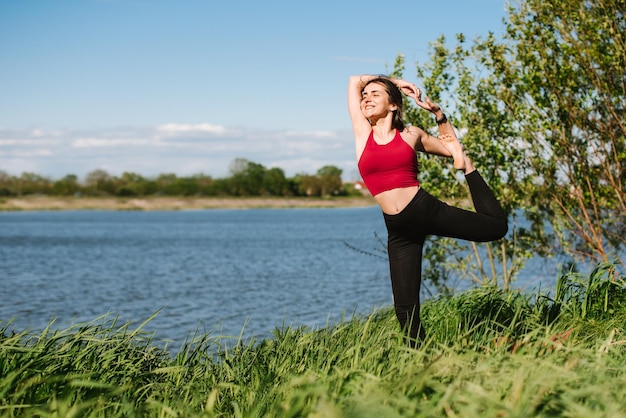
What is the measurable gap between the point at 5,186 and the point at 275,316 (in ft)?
438

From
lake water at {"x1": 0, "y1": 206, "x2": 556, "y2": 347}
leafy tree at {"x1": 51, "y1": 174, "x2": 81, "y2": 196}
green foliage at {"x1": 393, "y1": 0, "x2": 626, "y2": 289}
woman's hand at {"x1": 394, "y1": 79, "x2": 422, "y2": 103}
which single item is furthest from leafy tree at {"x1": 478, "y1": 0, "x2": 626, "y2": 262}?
leafy tree at {"x1": 51, "y1": 174, "x2": 81, "y2": 196}

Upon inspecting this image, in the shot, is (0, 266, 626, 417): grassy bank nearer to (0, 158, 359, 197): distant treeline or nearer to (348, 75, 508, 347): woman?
(348, 75, 508, 347): woman

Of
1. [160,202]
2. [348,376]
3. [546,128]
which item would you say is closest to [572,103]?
[546,128]

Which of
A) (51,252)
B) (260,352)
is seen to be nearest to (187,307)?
(260,352)

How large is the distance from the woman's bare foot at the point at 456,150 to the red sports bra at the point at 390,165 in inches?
13.1

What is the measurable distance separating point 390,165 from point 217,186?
148 metres

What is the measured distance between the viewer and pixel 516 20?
10.8 m

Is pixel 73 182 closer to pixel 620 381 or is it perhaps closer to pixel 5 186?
pixel 5 186

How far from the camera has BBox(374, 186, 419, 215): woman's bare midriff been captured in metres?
5.13

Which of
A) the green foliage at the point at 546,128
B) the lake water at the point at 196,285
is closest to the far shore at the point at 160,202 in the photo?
the lake water at the point at 196,285

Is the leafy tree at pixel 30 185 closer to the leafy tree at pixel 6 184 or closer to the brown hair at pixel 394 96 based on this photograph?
the leafy tree at pixel 6 184

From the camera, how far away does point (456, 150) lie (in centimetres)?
533

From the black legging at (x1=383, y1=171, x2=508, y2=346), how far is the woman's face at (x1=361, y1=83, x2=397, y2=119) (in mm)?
648

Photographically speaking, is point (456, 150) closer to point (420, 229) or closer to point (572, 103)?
point (420, 229)
